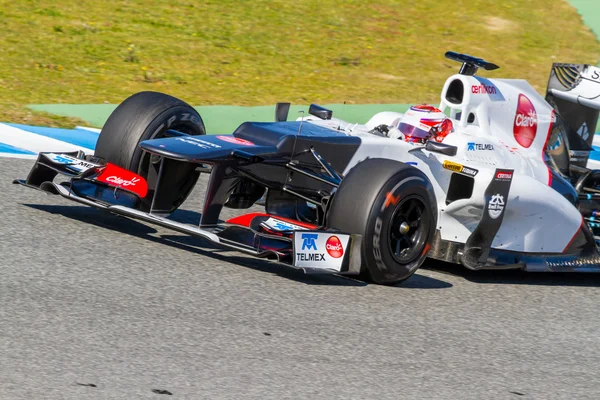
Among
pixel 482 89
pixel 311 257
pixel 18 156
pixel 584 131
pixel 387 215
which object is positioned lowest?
pixel 18 156

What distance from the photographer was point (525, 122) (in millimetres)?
7199

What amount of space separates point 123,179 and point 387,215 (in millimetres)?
1714

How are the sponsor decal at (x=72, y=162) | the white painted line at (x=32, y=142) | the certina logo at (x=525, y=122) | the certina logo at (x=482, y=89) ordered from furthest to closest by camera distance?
the white painted line at (x=32, y=142), the certina logo at (x=525, y=122), the certina logo at (x=482, y=89), the sponsor decal at (x=72, y=162)

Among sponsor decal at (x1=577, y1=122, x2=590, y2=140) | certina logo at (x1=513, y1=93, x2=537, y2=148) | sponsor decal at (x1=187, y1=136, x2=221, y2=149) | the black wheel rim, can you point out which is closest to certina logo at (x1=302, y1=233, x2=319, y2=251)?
the black wheel rim

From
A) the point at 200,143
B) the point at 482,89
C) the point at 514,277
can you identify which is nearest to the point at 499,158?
the point at 482,89

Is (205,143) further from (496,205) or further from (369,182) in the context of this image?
(496,205)

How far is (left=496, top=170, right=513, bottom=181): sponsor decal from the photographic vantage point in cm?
614

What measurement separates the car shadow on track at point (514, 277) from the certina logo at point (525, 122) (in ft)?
3.18

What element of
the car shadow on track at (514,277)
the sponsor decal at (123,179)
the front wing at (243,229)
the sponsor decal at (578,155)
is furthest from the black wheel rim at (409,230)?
the sponsor decal at (578,155)

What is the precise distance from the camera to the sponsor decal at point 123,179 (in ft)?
20.0

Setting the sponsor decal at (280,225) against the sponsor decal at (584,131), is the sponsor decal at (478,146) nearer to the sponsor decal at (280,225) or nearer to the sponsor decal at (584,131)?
the sponsor decal at (280,225)

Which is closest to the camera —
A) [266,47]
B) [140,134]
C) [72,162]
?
[72,162]

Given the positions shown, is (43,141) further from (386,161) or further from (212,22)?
(212,22)

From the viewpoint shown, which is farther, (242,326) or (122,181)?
(122,181)
